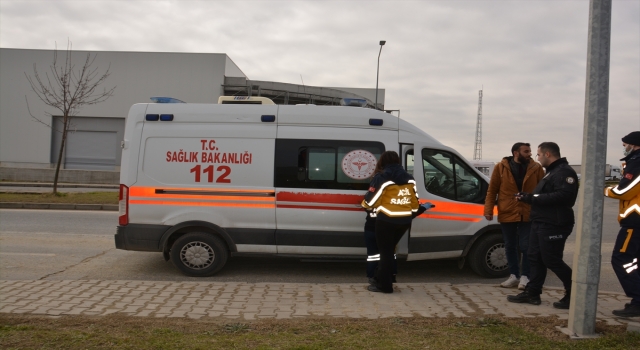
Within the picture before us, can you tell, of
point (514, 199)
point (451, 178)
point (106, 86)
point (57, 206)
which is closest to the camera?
point (514, 199)

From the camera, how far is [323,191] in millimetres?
6961

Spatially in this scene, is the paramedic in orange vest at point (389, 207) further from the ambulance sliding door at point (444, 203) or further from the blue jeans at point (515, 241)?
the blue jeans at point (515, 241)

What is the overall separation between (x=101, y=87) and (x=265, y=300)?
37.1 metres

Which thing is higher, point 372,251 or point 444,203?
point 444,203

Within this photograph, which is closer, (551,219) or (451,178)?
(551,219)

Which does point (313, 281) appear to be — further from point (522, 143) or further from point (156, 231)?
point (522, 143)

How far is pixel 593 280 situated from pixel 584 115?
136cm

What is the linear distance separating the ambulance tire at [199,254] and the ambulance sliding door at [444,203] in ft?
8.51

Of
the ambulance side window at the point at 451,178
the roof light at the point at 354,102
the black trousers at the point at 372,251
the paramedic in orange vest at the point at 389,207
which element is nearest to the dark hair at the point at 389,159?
the paramedic in orange vest at the point at 389,207

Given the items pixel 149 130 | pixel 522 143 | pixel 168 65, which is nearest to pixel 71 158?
pixel 168 65

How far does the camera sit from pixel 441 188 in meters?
7.19

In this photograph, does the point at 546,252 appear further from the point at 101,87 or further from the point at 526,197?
the point at 101,87

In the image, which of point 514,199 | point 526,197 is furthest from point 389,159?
point 514,199

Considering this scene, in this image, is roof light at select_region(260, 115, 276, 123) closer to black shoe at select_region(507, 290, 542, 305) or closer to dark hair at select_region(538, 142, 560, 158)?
dark hair at select_region(538, 142, 560, 158)
